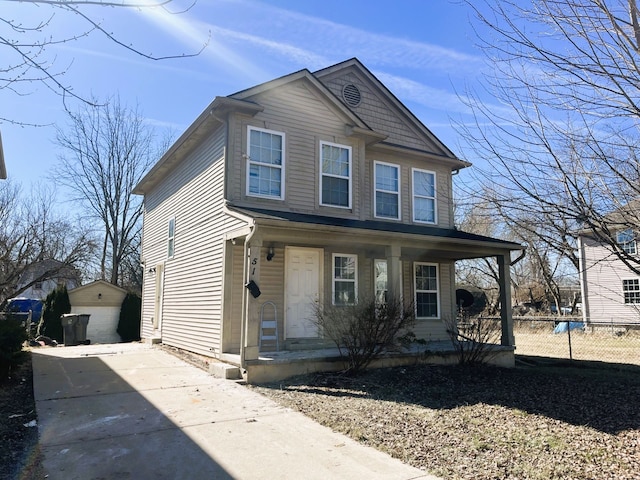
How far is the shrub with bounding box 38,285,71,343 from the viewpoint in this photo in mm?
18172

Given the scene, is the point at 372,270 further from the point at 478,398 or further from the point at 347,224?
the point at 478,398

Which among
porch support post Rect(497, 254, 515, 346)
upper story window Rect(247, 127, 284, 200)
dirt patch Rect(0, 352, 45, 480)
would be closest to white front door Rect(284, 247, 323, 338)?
upper story window Rect(247, 127, 284, 200)

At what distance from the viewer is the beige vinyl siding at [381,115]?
12.6 m

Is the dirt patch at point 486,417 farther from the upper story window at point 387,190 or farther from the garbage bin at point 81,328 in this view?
the garbage bin at point 81,328

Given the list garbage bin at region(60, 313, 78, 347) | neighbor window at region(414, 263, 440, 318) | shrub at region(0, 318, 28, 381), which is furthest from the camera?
garbage bin at region(60, 313, 78, 347)

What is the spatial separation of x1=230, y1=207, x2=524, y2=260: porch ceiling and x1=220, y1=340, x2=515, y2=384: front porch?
7.35 ft

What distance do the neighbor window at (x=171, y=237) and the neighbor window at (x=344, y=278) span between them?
5112mm

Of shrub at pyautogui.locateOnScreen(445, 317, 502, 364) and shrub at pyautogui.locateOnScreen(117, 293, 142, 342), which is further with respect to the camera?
shrub at pyautogui.locateOnScreen(117, 293, 142, 342)

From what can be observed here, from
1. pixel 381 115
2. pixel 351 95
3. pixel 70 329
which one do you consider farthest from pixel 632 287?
pixel 70 329

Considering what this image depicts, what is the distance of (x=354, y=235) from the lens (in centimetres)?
908

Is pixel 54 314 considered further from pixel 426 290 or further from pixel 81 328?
pixel 426 290

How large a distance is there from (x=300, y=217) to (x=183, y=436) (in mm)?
5228

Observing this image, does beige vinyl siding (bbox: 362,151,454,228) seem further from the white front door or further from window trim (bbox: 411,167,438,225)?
the white front door

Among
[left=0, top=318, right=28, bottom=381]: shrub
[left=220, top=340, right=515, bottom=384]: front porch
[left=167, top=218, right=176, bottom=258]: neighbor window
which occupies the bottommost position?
[left=220, top=340, right=515, bottom=384]: front porch
